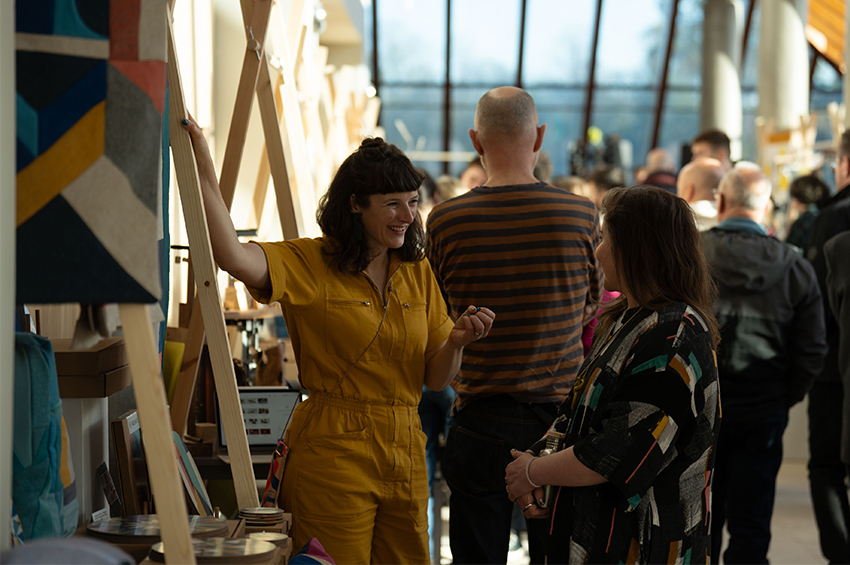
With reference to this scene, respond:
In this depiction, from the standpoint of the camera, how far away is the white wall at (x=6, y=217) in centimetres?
104

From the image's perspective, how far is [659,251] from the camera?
160cm

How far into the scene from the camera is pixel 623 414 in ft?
4.95

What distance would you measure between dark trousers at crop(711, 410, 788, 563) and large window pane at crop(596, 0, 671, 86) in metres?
11.2

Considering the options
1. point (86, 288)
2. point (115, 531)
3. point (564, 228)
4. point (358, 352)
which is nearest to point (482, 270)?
point (564, 228)

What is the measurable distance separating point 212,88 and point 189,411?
1.93 metres

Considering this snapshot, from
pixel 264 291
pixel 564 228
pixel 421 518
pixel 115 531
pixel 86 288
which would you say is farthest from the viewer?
pixel 564 228

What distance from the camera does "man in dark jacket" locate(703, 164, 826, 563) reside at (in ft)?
9.60

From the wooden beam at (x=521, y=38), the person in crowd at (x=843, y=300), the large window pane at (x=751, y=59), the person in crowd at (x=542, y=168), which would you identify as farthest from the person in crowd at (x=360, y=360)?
the large window pane at (x=751, y=59)

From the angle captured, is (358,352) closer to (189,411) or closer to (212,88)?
(189,411)

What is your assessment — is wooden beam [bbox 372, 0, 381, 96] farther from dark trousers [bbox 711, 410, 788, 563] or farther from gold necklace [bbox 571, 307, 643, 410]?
gold necklace [bbox 571, 307, 643, 410]

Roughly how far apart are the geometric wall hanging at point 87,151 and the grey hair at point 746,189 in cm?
238

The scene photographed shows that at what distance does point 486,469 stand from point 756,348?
51.0 inches

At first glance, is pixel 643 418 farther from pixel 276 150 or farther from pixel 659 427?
pixel 276 150

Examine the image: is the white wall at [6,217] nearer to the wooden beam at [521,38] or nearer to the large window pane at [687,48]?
the wooden beam at [521,38]
